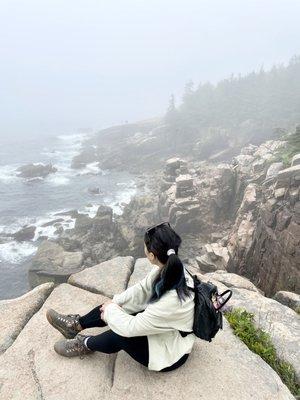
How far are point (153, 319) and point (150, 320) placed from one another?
0.04 meters

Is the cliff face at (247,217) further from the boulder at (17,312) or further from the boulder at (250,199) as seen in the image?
the boulder at (17,312)

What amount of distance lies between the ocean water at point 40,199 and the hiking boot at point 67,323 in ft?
78.7

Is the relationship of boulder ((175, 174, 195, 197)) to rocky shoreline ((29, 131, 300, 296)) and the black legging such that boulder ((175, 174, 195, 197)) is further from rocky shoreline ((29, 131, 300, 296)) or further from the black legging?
the black legging

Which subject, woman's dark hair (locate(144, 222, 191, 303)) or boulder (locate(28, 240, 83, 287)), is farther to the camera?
boulder (locate(28, 240, 83, 287))

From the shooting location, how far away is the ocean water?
31641 mm

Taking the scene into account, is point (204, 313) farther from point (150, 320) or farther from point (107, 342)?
point (107, 342)

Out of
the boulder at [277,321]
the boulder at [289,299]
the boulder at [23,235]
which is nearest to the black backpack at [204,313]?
the boulder at [277,321]

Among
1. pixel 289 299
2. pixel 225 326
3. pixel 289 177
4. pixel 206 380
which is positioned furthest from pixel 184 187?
pixel 206 380

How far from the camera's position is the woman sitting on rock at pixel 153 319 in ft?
13.6

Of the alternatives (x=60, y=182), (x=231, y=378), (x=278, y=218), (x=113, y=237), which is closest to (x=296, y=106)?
(x=60, y=182)

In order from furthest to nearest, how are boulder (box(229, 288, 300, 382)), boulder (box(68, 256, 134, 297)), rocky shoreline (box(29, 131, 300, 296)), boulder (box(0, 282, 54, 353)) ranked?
rocky shoreline (box(29, 131, 300, 296))
boulder (box(68, 256, 134, 297))
boulder (box(0, 282, 54, 353))
boulder (box(229, 288, 300, 382))

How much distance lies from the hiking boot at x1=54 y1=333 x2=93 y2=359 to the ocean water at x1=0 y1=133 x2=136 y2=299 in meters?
24.1

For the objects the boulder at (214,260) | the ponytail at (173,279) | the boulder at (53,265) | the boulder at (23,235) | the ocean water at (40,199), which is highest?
the ponytail at (173,279)

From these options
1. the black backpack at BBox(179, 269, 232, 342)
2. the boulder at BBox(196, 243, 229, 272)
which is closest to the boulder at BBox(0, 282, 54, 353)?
the black backpack at BBox(179, 269, 232, 342)
